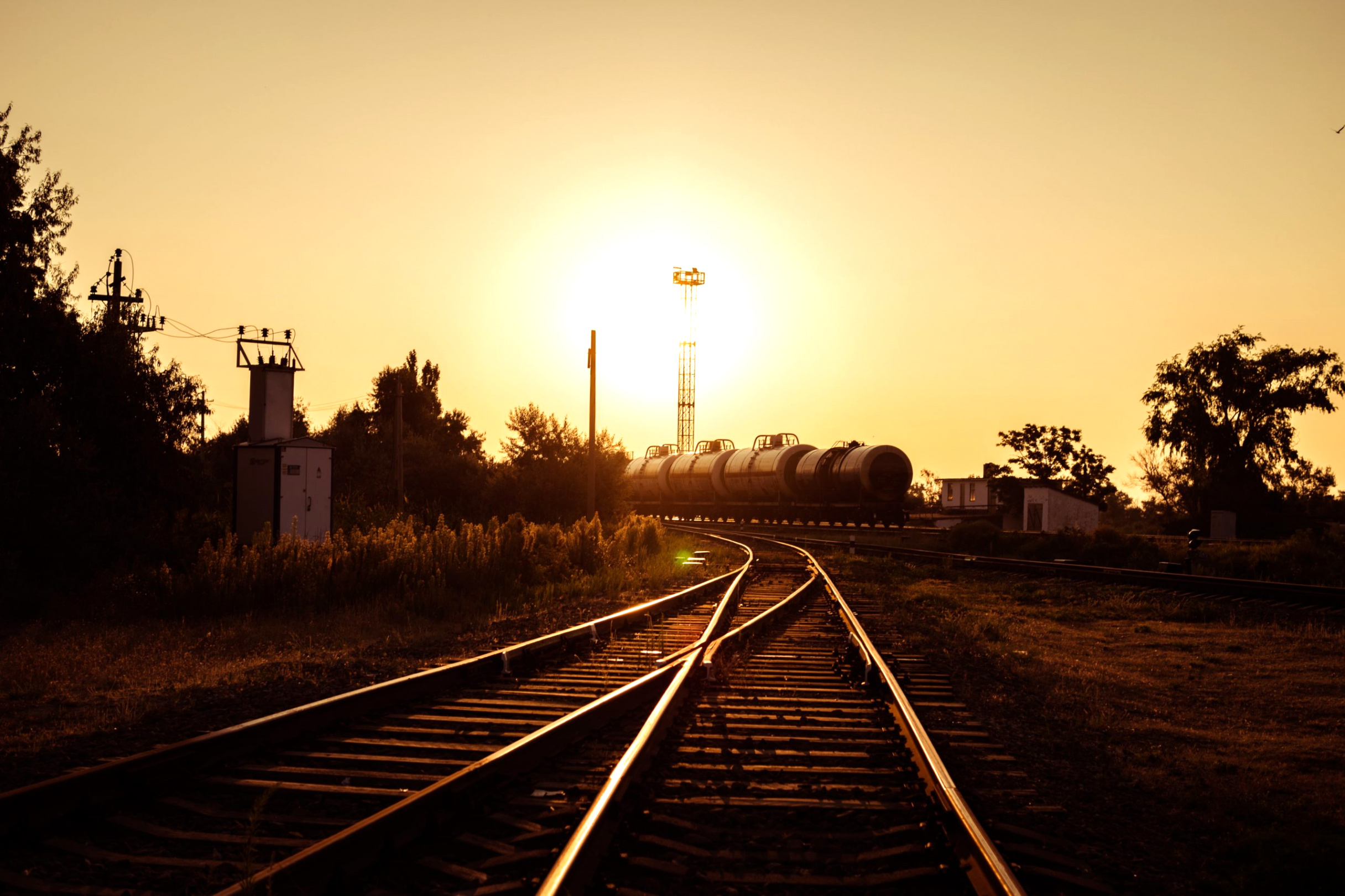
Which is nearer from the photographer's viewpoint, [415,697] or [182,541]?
[415,697]

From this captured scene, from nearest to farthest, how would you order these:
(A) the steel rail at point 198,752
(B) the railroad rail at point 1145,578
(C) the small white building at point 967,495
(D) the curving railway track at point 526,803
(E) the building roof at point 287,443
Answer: (D) the curving railway track at point 526,803
(A) the steel rail at point 198,752
(B) the railroad rail at point 1145,578
(E) the building roof at point 287,443
(C) the small white building at point 967,495

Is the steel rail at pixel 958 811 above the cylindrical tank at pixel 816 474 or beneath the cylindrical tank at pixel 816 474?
beneath

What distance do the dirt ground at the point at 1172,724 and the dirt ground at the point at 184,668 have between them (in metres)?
4.97

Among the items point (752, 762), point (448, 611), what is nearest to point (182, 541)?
point (448, 611)

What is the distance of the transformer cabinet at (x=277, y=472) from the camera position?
22938 mm

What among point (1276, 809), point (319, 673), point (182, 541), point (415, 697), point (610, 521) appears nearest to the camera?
point (1276, 809)

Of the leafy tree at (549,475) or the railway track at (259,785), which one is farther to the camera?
the leafy tree at (549,475)

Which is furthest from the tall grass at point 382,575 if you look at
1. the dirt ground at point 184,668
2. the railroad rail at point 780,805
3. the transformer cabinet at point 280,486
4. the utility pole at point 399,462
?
the utility pole at point 399,462

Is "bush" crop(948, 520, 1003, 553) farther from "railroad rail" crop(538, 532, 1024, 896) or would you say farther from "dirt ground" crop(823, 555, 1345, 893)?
"railroad rail" crop(538, 532, 1024, 896)

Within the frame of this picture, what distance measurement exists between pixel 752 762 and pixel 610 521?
2841cm

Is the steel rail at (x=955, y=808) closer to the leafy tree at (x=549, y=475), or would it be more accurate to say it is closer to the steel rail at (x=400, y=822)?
the steel rail at (x=400, y=822)

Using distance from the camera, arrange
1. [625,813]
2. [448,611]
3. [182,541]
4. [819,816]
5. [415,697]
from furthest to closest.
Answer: [182,541]
[448,611]
[415,697]
[819,816]
[625,813]

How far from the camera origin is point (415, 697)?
24.3 feet

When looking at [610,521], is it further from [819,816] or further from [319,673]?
[819,816]
